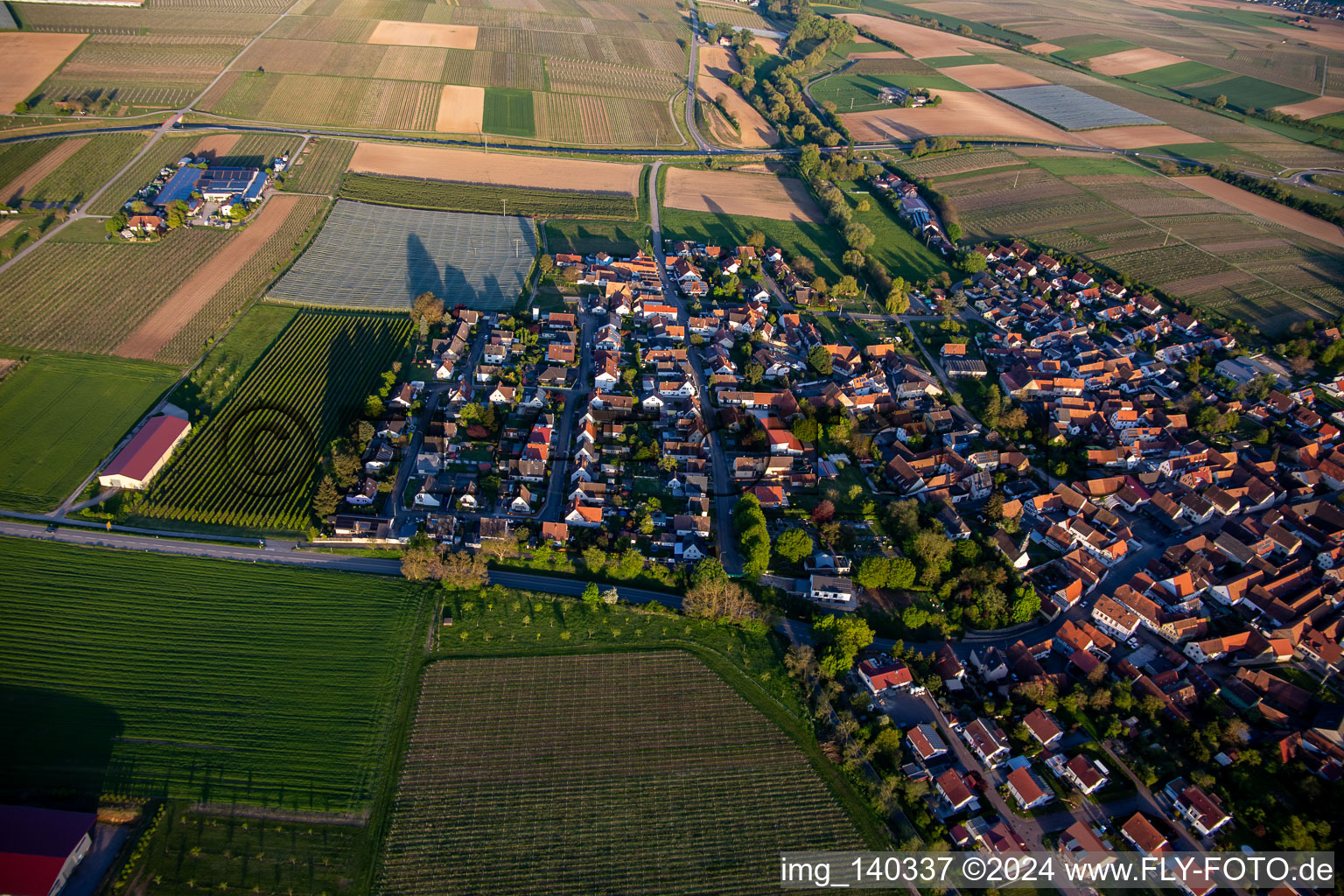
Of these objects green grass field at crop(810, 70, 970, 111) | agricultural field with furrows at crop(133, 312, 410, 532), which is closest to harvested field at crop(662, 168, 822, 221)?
green grass field at crop(810, 70, 970, 111)

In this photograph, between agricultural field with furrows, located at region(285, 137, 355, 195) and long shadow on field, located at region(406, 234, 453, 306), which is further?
agricultural field with furrows, located at region(285, 137, 355, 195)

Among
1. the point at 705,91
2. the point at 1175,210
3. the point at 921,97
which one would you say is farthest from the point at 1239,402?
the point at 705,91

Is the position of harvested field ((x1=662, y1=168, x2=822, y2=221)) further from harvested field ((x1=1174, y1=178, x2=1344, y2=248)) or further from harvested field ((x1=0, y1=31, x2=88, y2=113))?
harvested field ((x1=0, y1=31, x2=88, y2=113))

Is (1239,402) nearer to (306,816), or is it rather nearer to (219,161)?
(306,816)

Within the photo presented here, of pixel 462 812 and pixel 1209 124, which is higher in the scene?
pixel 1209 124

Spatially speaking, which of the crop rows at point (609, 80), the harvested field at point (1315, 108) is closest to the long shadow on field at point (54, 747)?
the crop rows at point (609, 80)

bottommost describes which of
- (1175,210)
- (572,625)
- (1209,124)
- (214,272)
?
(572,625)

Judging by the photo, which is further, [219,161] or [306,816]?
[219,161]
